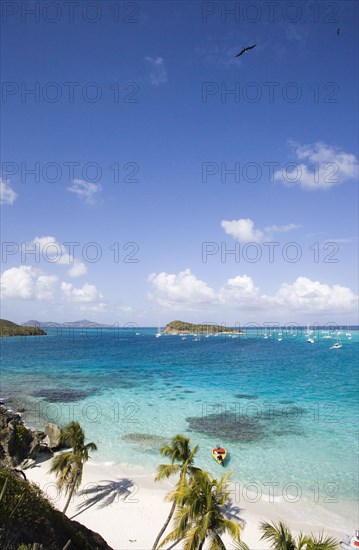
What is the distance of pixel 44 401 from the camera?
60906mm

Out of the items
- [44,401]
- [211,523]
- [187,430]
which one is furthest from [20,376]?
[211,523]

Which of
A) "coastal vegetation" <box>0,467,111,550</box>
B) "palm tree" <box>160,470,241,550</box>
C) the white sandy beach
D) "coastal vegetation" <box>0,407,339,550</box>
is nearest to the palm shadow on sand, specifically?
the white sandy beach

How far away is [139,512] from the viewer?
1069 inches

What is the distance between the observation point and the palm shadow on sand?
91.5 feet

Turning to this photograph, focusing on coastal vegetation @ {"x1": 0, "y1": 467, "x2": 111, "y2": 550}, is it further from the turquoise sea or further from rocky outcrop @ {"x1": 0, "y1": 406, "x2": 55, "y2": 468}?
rocky outcrop @ {"x1": 0, "y1": 406, "x2": 55, "y2": 468}

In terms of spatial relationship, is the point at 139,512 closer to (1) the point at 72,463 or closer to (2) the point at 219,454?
(1) the point at 72,463

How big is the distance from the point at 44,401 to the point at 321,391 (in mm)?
58399

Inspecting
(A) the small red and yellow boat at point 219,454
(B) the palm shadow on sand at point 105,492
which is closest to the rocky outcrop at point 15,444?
(B) the palm shadow on sand at point 105,492

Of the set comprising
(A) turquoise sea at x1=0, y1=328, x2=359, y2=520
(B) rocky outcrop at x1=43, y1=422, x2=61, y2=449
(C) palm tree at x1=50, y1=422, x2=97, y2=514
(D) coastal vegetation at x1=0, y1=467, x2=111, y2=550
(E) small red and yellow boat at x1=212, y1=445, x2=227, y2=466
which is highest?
(D) coastal vegetation at x1=0, y1=467, x2=111, y2=550

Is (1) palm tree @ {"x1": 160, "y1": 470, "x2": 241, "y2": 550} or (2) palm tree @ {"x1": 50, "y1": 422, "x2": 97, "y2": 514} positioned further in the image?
(2) palm tree @ {"x1": 50, "y1": 422, "x2": 97, "y2": 514}

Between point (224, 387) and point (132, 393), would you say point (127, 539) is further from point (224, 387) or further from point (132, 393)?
point (224, 387)

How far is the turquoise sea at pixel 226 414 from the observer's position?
36.3 m

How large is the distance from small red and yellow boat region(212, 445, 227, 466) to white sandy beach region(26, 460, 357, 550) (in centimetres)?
608

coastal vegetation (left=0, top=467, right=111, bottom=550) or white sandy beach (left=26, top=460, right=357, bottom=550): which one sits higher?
coastal vegetation (left=0, top=467, right=111, bottom=550)
